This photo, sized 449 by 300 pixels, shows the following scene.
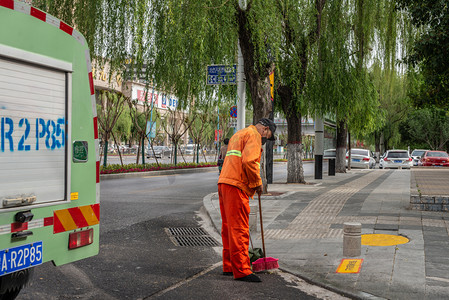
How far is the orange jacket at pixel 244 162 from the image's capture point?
5.32 metres

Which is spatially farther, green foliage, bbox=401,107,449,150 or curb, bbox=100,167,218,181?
green foliage, bbox=401,107,449,150

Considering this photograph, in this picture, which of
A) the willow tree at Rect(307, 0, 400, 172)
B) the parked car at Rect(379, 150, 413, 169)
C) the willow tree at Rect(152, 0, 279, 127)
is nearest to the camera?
the willow tree at Rect(152, 0, 279, 127)

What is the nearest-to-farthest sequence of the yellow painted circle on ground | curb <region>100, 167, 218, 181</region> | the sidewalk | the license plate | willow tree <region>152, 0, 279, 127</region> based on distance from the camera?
1. the license plate
2. the sidewalk
3. the yellow painted circle on ground
4. willow tree <region>152, 0, 279, 127</region>
5. curb <region>100, 167, 218, 181</region>

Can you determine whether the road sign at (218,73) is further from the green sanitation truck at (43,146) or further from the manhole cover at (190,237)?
the green sanitation truck at (43,146)

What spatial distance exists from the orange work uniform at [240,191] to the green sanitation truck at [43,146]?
1.57 metres

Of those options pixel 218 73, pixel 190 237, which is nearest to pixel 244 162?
pixel 190 237

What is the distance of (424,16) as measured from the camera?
10.8 meters

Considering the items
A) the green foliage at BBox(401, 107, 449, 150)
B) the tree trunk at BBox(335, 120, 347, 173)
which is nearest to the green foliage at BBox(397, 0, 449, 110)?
the tree trunk at BBox(335, 120, 347, 173)

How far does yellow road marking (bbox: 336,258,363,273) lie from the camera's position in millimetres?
5705

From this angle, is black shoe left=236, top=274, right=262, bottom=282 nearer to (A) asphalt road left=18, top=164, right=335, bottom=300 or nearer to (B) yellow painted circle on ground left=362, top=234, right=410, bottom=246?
(A) asphalt road left=18, top=164, right=335, bottom=300

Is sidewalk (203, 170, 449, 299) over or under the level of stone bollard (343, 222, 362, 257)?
under

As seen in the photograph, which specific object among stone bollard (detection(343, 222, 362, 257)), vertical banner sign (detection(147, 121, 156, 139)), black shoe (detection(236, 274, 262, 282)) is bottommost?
black shoe (detection(236, 274, 262, 282))

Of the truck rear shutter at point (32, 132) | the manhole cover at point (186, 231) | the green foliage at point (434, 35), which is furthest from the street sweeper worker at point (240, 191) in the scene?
the green foliage at point (434, 35)

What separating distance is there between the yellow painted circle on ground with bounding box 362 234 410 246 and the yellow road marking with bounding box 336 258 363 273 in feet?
3.40
